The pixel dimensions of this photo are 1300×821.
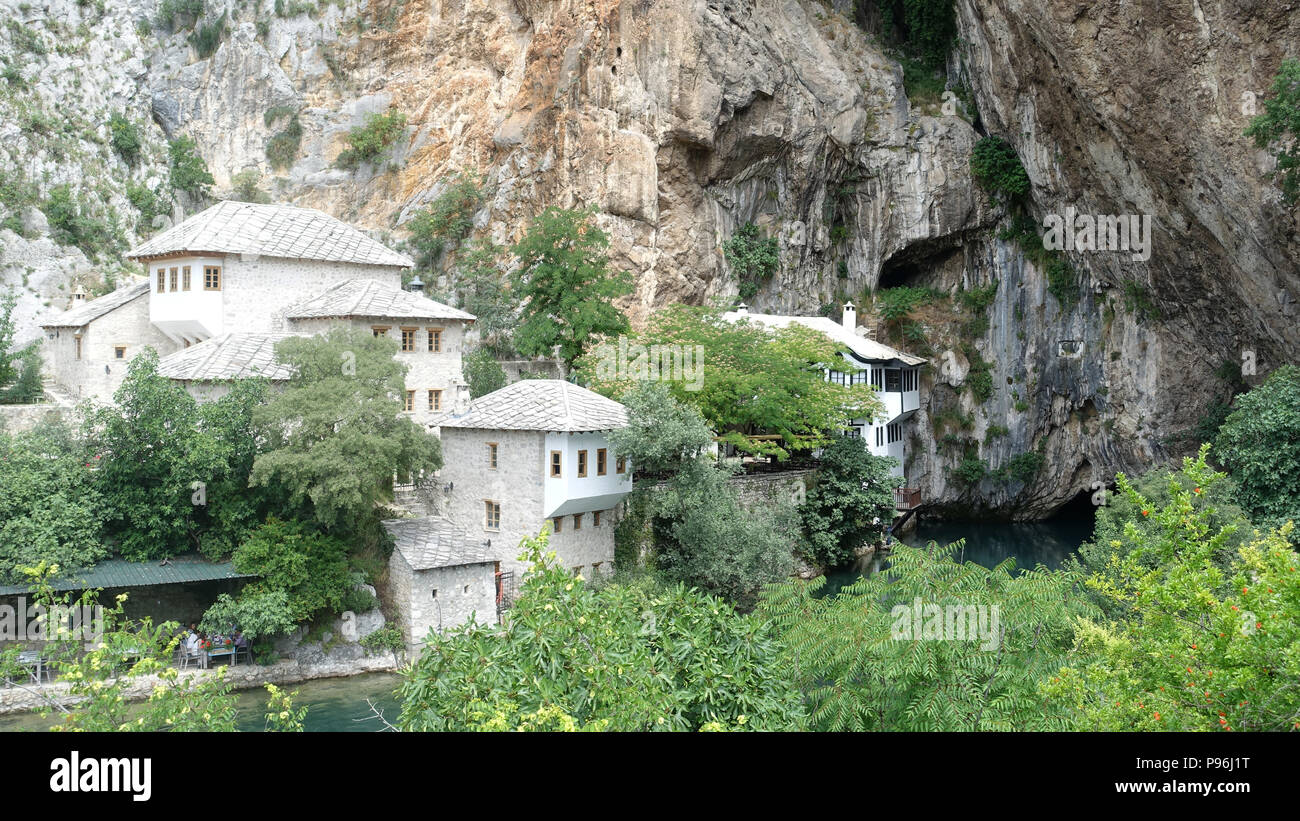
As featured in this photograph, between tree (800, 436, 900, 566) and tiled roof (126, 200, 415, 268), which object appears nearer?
tiled roof (126, 200, 415, 268)

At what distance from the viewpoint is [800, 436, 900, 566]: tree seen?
3512 cm

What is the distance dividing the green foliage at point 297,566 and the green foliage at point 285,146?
37.2 meters

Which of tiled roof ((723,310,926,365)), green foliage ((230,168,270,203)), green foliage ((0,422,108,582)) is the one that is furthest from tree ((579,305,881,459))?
green foliage ((230,168,270,203))

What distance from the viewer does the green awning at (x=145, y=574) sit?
22578 millimetres

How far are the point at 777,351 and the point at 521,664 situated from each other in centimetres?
2580

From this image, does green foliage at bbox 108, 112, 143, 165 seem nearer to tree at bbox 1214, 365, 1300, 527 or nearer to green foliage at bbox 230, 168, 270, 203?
green foliage at bbox 230, 168, 270, 203

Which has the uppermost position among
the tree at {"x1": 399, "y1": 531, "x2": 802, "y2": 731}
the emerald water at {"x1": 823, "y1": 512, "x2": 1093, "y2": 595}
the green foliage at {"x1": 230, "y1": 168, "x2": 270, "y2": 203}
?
the green foliage at {"x1": 230, "y1": 168, "x2": 270, "y2": 203}

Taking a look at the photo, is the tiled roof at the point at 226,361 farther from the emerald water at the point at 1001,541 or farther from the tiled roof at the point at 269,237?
the emerald water at the point at 1001,541

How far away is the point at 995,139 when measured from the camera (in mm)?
45062

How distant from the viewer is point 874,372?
4184 cm

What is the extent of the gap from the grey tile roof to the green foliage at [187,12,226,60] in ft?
147

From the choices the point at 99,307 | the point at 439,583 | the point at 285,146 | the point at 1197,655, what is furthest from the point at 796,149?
the point at 1197,655

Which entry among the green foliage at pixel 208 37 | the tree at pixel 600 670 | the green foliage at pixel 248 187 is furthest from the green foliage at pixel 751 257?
the green foliage at pixel 208 37

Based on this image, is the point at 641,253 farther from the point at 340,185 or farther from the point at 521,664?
the point at 521,664
